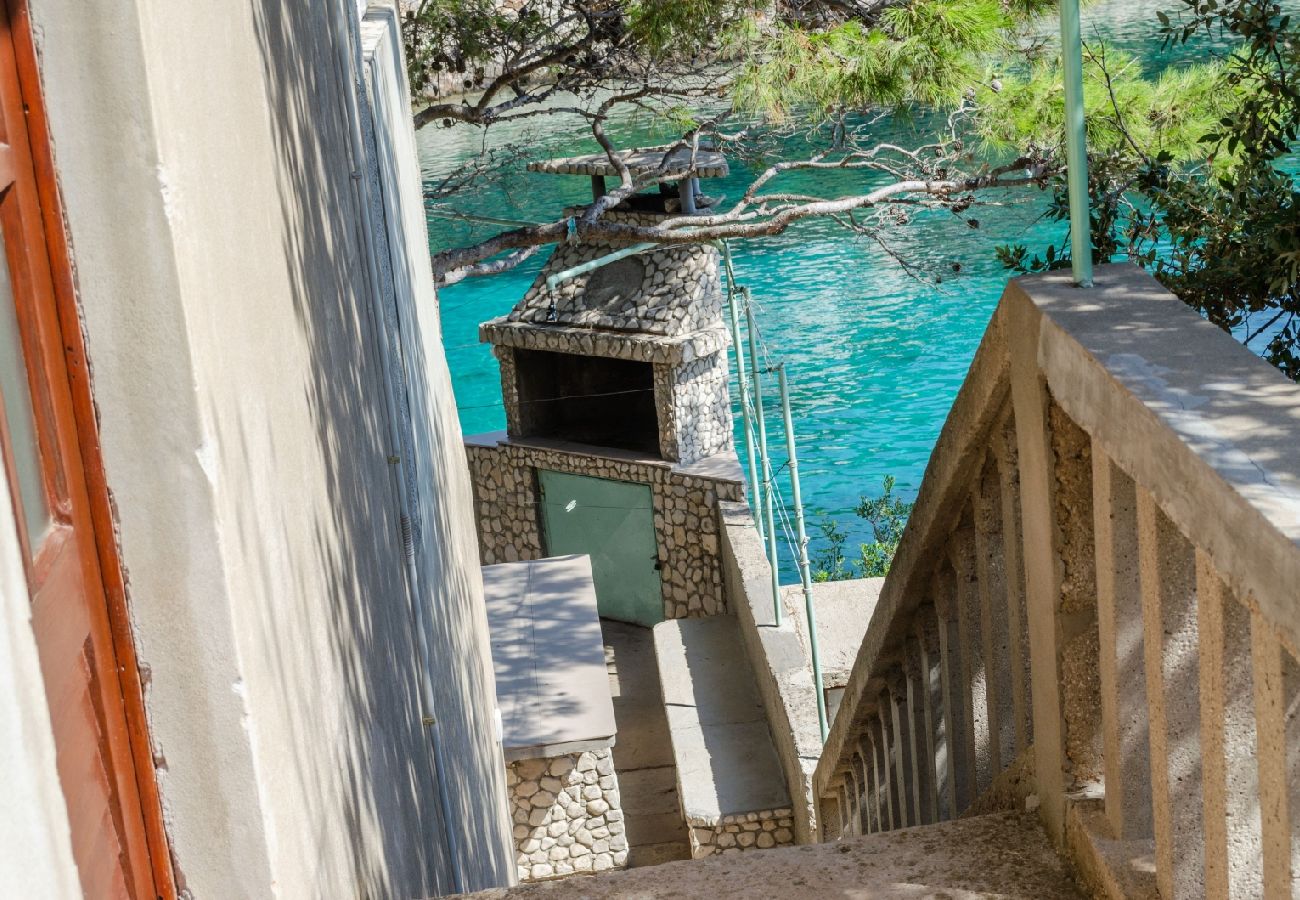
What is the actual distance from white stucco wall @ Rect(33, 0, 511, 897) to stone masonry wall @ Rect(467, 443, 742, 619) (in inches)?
342

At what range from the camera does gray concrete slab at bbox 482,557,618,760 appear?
7.55 metres

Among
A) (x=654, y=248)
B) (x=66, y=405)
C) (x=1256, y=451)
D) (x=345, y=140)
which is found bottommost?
(x=654, y=248)

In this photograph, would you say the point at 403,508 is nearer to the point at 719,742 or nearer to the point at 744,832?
the point at 744,832

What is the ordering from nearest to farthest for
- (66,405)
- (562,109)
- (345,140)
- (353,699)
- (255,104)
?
(66,405), (255,104), (353,699), (345,140), (562,109)

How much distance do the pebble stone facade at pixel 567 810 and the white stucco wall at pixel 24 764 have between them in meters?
6.96

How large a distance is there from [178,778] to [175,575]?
20 cm

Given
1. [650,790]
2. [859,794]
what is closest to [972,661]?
[859,794]

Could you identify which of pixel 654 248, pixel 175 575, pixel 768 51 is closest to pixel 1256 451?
pixel 175 575

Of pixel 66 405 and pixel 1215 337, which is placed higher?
pixel 66 405

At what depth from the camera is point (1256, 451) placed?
1.35 metres

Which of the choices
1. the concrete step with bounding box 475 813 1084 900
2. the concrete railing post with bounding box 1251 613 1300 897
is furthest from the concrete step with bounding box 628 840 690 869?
the concrete railing post with bounding box 1251 613 1300 897

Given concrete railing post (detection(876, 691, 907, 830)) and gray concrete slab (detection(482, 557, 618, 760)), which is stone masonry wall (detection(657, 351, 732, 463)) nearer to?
gray concrete slab (detection(482, 557, 618, 760))

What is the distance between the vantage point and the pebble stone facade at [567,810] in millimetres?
7965

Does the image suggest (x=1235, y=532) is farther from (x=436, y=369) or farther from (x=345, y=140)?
(x=436, y=369)
